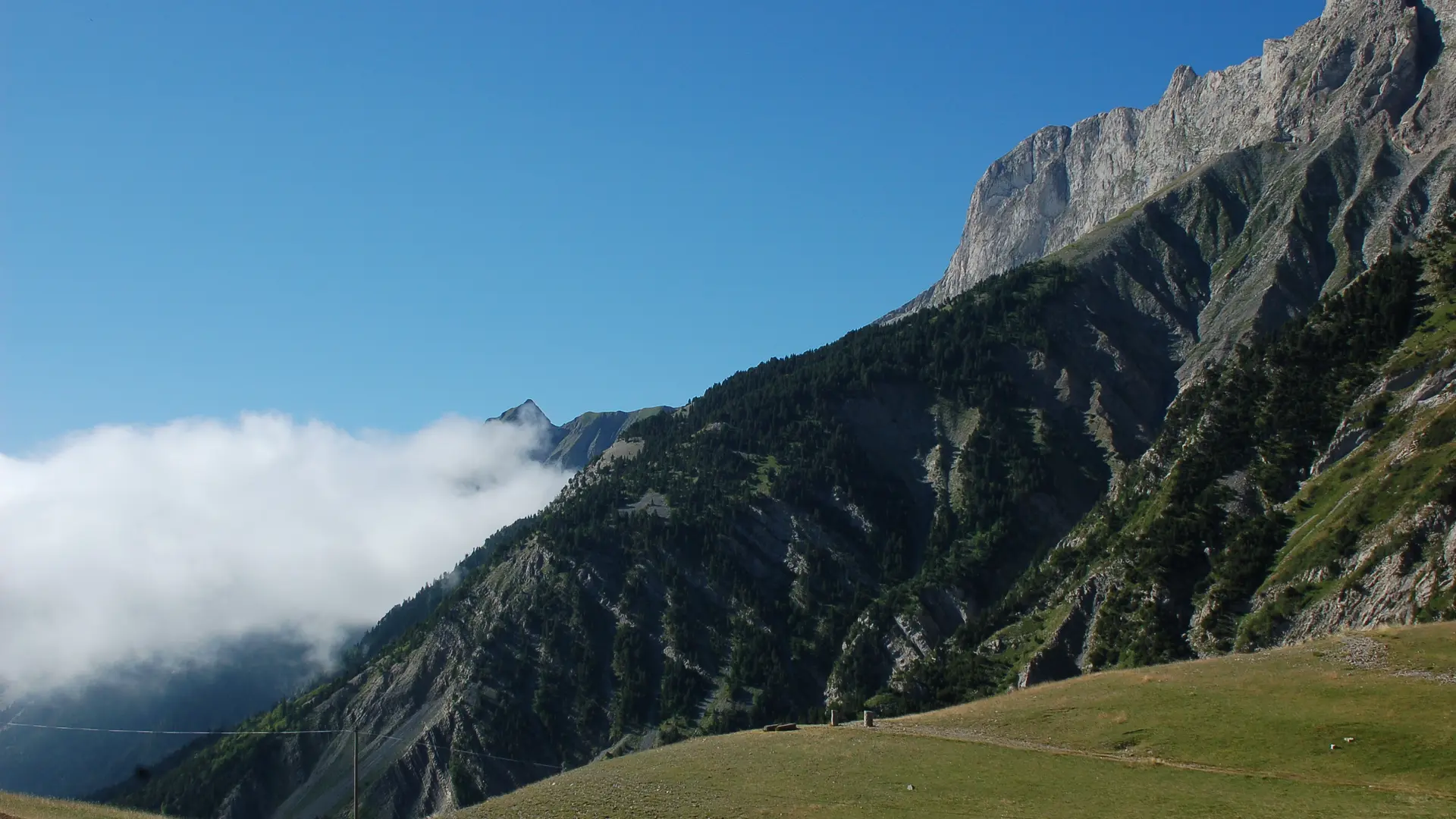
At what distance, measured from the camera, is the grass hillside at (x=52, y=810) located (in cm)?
4303

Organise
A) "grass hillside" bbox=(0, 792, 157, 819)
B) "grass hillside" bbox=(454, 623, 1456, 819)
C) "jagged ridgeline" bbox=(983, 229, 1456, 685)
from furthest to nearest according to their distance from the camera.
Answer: "jagged ridgeline" bbox=(983, 229, 1456, 685)
"grass hillside" bbox=(454, 623, 1456, 819)
"grass hillside" bbox=(0, 792, 157, 819)

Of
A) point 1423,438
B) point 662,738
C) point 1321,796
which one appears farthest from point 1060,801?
point 662,738

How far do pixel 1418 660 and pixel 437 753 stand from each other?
568ft

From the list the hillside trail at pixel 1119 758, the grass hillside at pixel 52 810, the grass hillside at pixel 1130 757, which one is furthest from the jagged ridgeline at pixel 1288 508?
the grass hillside at pixel 52 810

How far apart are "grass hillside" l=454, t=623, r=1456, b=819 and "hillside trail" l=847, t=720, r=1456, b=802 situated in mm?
126

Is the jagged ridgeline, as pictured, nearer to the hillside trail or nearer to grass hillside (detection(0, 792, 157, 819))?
the hillside trail

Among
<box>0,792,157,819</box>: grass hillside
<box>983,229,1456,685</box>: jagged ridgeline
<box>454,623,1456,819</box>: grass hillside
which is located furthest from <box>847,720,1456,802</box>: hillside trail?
<box>983,229,1456,685</box>: jagged ridgeline

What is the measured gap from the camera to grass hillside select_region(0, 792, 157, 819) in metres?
43.0

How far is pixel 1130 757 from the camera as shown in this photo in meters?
52.8

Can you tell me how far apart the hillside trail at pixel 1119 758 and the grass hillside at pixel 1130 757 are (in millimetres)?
126

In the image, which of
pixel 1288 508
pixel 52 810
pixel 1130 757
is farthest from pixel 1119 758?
pixel 1288 508

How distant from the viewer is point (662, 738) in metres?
190

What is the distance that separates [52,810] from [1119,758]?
155ft

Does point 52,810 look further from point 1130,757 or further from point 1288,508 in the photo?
point 1288,508
